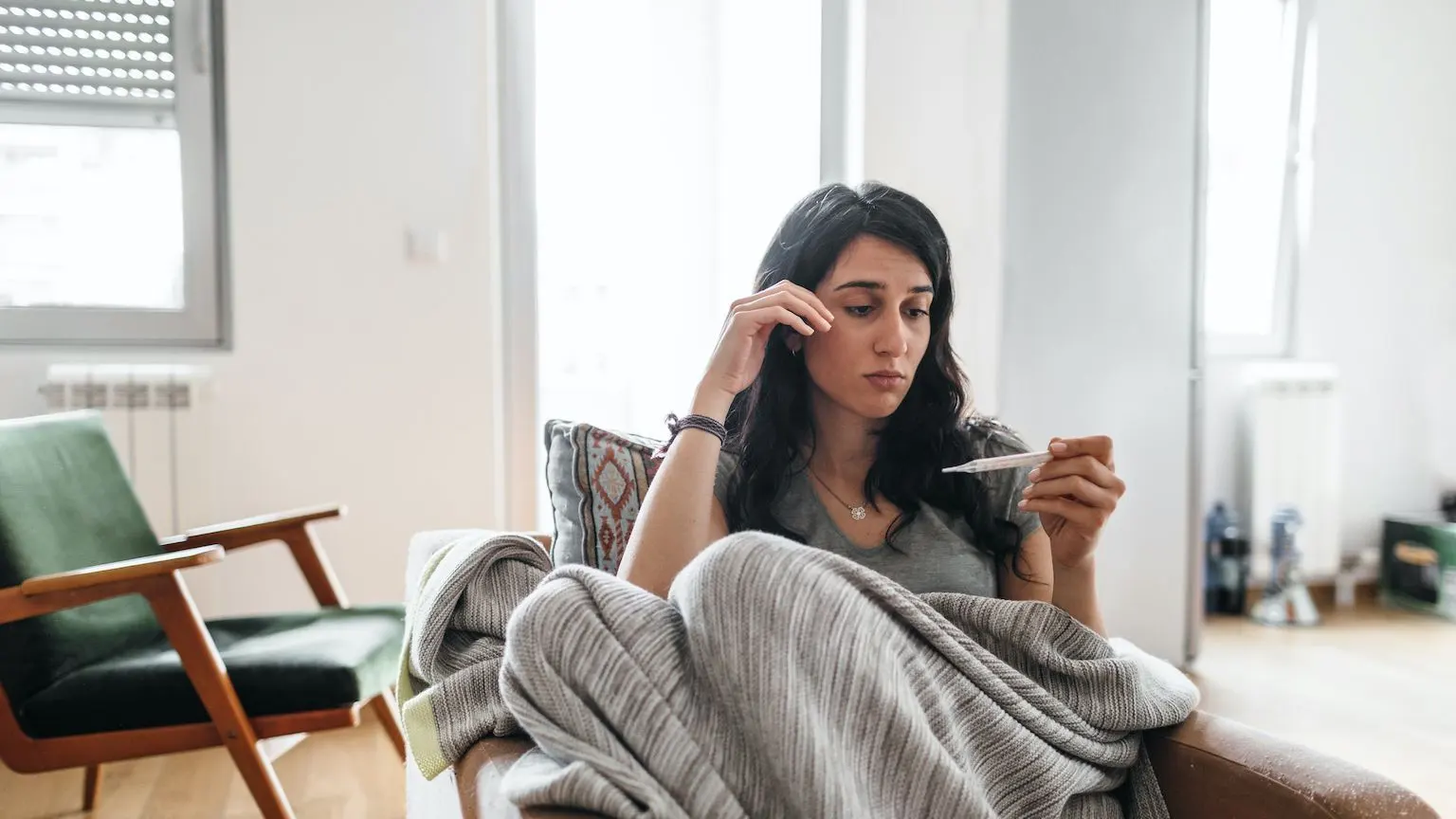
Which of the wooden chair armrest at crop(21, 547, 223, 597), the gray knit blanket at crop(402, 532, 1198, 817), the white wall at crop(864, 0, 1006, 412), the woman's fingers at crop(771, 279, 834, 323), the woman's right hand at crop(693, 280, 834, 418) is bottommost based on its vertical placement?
the wooden chair armrest at crop(21, 547, 223, 597)

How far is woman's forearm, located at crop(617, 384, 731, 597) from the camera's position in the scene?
127 cm

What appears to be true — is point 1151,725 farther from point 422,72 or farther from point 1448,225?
point 1448,225

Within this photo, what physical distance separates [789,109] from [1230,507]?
2.29 metres

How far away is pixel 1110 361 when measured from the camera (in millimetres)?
2990

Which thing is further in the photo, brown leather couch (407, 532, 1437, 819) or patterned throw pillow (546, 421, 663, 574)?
patterned throw pillow (546, 421, 663, 574)

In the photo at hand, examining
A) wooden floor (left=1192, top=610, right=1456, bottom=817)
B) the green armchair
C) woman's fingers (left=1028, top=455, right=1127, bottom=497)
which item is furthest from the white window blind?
wooden floor (left=1192, top=610, right=1456, bottom=817)

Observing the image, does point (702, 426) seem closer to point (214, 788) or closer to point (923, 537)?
point (923, 537)

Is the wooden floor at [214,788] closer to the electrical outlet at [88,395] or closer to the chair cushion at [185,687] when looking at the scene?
the chair cushion at [185,687]

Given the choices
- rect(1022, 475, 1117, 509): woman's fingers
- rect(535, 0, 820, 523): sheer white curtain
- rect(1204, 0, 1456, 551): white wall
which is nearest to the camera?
rect(1022, 475, 1117, 509): woman's fingers

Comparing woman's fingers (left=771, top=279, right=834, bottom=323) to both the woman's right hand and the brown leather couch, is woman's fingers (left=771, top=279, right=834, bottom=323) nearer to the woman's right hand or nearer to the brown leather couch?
the woman's right hand

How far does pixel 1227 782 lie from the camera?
99 centimetres

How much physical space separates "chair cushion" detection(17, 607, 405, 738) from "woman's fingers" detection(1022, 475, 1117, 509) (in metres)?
1.23

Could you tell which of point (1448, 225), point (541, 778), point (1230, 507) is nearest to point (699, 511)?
point (541, 778)

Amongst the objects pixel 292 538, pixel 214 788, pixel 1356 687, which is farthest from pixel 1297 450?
pixel 214 788
